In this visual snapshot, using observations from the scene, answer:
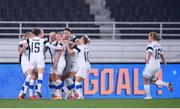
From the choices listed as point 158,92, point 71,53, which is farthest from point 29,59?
point 158,92

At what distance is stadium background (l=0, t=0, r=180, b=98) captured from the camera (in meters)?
20.9

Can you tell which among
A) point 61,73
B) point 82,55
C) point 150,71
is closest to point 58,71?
point 61,73

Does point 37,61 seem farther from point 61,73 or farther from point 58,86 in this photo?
point 58,86

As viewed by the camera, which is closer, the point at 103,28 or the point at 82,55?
the point at 82,55

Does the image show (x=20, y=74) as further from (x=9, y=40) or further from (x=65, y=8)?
(x=65, y=8)

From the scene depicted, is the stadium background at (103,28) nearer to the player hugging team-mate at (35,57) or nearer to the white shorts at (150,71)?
the white shorts at (150,71)

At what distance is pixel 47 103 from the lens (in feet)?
51.2

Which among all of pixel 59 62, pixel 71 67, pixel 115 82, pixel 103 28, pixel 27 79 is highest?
pixel 103 28

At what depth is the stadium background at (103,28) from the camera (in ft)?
68.5

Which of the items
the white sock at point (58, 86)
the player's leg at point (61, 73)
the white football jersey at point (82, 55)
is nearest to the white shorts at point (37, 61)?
the player's leg at point (61, 73)

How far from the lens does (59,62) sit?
18312mm

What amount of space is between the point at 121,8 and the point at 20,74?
6.43 meters

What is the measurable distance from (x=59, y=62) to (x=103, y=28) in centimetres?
480

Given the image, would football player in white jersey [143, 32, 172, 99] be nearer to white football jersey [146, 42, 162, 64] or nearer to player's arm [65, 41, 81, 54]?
white football jersey [146, 42, 162, 64]
